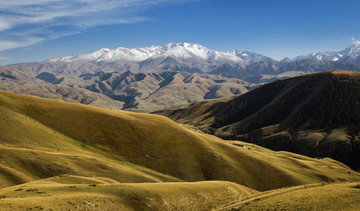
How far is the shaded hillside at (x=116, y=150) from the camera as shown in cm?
6425

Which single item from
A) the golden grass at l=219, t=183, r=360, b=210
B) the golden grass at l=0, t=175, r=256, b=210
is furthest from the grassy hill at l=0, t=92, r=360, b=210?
the golden grass at l=219, t=183, r=360, b=210

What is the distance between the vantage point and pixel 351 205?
32.1 metres

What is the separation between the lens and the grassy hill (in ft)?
141

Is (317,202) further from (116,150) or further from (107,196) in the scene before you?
(116,150)

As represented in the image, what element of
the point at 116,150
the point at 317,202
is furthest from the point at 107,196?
the point at 116,150

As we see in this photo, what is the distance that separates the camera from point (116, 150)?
8488 cm

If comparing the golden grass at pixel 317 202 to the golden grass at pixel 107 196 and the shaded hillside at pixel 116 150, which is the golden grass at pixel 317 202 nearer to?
the golden grass at pixel 107 196

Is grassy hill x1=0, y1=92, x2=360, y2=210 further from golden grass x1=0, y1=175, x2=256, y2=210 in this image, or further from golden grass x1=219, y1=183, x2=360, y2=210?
golden grass x1=219, y1=183, x2=360, y2=210

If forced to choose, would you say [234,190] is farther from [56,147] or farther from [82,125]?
[82,125]

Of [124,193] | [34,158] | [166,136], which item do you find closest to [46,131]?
[34,158]

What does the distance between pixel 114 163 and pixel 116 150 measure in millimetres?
11461

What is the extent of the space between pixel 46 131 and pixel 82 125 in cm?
1310

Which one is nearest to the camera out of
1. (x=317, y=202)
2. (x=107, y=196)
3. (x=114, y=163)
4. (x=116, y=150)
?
(x=317, y=202)

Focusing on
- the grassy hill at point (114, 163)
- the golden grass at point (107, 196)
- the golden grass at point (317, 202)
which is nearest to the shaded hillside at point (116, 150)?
the grassy hill at point (114, 163)
